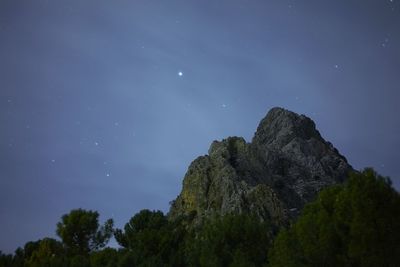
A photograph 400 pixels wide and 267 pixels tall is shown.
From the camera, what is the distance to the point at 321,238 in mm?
32688

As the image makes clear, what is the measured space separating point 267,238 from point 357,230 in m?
17.8

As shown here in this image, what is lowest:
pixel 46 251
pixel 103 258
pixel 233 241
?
pixel 233 241

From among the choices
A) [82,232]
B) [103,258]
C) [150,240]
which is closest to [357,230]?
[103,258]

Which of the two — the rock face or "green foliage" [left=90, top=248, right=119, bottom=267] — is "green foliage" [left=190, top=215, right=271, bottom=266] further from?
the rock face

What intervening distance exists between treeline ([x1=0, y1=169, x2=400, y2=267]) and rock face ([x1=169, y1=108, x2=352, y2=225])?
18692 mm

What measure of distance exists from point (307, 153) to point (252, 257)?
76.1m

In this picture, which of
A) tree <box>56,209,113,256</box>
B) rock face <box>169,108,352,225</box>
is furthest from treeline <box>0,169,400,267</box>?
rock face <box>169,108,352,225</box>

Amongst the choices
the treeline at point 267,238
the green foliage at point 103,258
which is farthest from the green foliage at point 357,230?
the green foliage at point 103,258

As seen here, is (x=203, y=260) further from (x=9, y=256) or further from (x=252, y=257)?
(x=9, y=256)

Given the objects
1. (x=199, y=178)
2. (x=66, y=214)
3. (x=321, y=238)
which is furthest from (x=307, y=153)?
(x=321, y=238)

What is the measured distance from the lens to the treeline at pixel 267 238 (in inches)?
1124

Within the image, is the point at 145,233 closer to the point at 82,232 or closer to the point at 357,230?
the point at 82,232

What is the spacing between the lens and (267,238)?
1793 inches

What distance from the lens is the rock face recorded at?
258 ft
